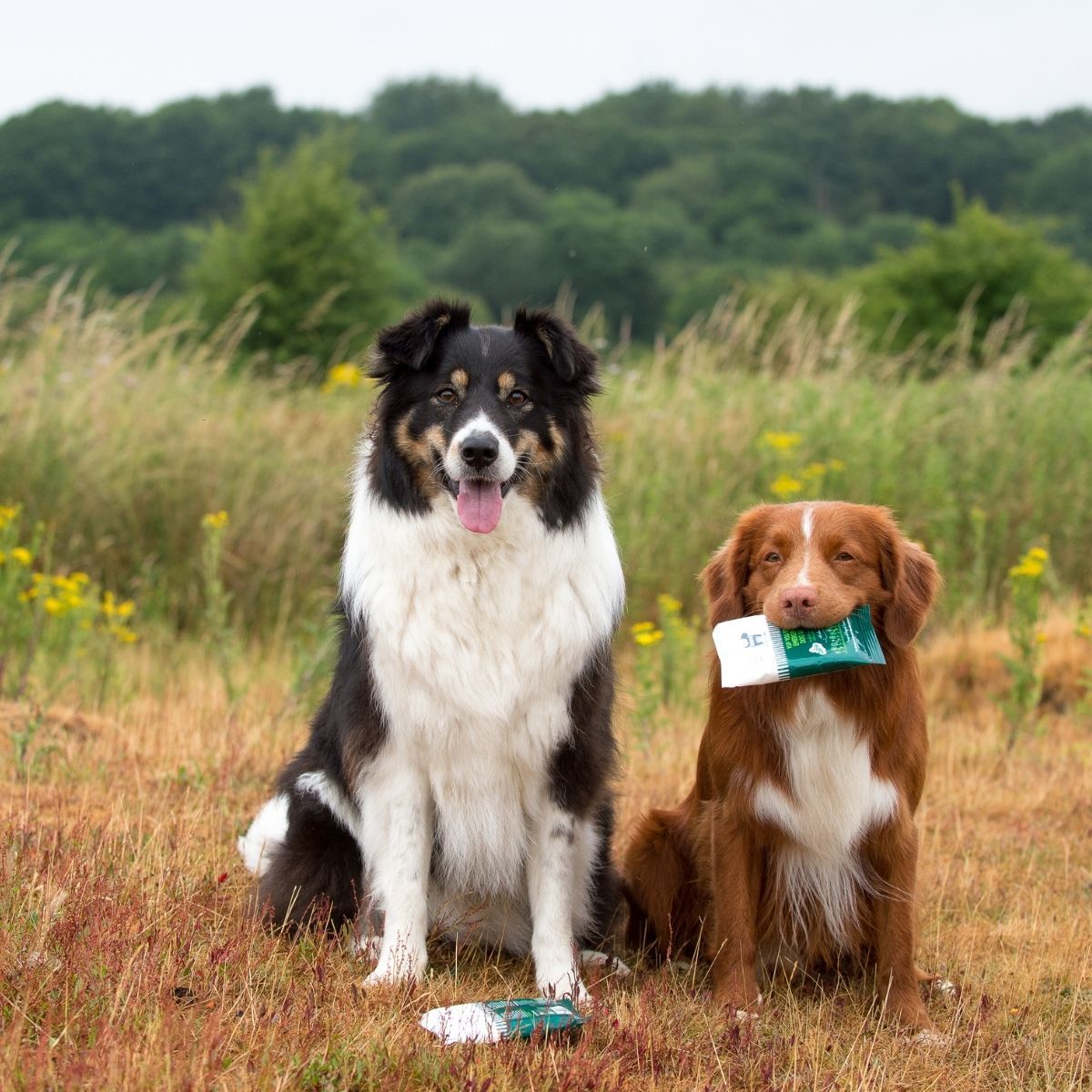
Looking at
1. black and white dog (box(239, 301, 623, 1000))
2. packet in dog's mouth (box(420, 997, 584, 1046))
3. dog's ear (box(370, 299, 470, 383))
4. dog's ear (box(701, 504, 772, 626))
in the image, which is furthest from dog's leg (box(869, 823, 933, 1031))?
dog's ear (box(370, 299, 470, 383))

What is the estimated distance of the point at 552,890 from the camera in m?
3.93

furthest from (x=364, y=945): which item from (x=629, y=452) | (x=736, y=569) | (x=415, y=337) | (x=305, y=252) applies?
(x=305, y=252)

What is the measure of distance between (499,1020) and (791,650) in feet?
3.94

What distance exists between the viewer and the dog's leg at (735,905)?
12.3ft

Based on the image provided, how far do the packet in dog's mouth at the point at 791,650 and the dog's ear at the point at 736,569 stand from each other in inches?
6.3

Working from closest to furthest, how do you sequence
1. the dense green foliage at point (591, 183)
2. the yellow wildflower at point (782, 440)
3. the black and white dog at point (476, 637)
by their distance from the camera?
the black and white dog at point (476, 637) < the yellow wildflower at point (782, 440) < the dense green foliage at point (591, 183)

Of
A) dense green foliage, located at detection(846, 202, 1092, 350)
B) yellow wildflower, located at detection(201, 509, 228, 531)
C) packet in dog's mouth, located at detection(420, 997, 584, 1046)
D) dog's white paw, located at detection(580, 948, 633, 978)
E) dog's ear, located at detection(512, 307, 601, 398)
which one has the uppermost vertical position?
dense green foliage, located at detection(846, 202, 1092, 350)

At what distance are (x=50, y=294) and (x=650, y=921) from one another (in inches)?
284

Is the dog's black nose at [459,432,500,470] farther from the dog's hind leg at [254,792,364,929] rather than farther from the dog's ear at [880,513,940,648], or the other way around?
the dog's hind leg at [254,792,364,929]

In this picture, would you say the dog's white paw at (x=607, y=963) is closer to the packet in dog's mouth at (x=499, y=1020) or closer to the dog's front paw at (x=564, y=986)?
Result: the dog's front paw at (x=564, y=986)

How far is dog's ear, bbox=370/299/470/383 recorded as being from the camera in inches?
151

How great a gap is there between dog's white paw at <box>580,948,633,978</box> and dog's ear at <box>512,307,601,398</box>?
1.79 metres

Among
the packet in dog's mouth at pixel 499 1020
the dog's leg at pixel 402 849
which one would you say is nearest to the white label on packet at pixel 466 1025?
the packet in dog's mouth at pixel 499 1020

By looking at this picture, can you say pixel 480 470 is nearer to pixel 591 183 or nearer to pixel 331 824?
pixel 331 824
